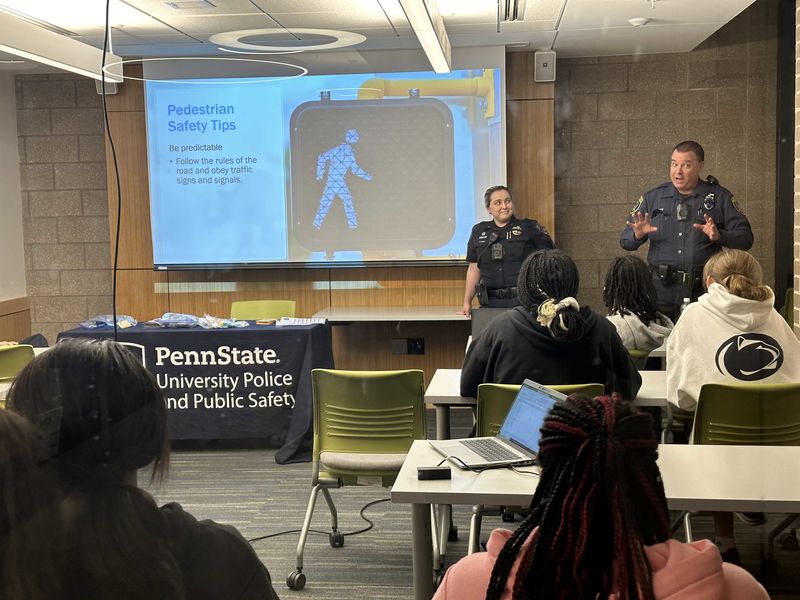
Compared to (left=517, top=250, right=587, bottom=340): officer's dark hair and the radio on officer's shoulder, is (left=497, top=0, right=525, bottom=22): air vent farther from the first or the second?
the radio on officer's shoulder

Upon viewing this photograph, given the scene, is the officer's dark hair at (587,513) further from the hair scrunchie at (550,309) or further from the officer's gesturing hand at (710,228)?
the officer's gesturing hand at (710,228)

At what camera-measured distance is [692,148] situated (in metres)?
3.92

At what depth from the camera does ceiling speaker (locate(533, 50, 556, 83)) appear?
3.58 metres

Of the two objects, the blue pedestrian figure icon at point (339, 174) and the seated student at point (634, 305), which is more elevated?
the blue pedestrian figure icon at point (339, 174)

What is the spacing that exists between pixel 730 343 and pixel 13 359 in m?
2.94

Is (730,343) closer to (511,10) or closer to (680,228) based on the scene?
(680,228)

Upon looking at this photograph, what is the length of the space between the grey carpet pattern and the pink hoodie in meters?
0.54

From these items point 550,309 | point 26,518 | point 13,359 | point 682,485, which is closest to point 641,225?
point 550,309

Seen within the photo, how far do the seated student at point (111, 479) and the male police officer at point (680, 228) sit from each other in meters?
3.00

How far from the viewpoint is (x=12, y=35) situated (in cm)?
140

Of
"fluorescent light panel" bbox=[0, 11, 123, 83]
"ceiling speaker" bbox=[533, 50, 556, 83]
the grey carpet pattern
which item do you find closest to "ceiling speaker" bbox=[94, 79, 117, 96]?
"fluorescent light panel" bbox=[0, 11, 123, 83]

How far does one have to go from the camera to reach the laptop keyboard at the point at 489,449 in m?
2.54

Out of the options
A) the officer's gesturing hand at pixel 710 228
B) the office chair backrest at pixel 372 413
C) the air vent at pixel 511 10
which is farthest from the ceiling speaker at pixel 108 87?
the officer's gesturing hand at pixel 710 228

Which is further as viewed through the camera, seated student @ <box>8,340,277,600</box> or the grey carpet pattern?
the grey carpet pattern
